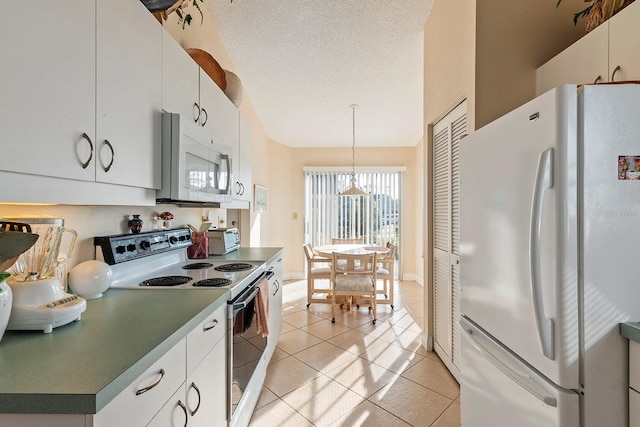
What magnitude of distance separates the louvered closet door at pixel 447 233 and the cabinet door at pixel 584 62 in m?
0.52

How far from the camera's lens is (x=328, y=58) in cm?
314

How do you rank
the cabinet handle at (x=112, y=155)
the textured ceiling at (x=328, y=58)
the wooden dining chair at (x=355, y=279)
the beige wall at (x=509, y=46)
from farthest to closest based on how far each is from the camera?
the wooden dining chair at (x=355, y=279) → the textured ceiling at (x=328, y=58) → the beige wall at (x=509, y=46) → the cabinet handle at (x=112, y=155)

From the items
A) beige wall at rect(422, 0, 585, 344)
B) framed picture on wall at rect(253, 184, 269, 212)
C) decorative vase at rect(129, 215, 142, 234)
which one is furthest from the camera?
framed picture on wall at rect(253, 184, 269, 212)

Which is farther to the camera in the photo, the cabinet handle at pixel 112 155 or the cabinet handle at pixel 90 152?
the cabinet handle at pixel 112 155

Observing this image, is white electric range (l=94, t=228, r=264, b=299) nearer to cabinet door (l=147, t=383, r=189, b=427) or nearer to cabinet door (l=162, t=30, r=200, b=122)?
cabinet door (l=147, t=383, r=189, b=427)

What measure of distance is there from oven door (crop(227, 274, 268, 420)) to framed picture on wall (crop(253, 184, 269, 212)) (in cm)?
267

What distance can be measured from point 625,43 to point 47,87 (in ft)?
6.59

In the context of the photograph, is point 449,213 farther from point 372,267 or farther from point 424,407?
point 372,267

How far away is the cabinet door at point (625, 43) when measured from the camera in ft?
4.09

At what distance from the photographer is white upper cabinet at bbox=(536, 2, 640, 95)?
126 centimetres

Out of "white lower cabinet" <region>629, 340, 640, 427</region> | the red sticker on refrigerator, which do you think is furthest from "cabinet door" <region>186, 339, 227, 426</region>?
the red sticker on refrigerator

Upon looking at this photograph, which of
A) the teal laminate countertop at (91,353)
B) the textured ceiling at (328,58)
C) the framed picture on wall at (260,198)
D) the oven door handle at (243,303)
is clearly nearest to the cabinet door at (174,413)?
the teal laminate countertop at (91,353)

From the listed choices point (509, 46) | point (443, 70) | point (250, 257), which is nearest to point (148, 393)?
point (250, 257)

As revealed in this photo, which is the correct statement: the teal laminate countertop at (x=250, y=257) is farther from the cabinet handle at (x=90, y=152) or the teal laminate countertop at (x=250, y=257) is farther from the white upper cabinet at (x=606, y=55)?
the white upper cabinet at (x=606, y=55)
